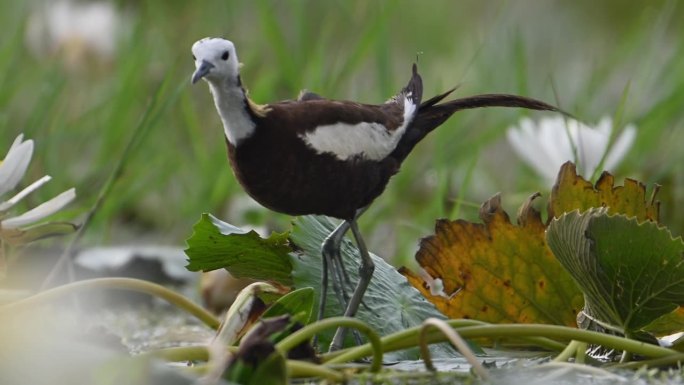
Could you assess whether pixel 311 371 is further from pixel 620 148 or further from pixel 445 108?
pixel 620 148

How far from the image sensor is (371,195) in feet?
4.12

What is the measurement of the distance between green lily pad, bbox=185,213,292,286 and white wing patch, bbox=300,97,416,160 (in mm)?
137

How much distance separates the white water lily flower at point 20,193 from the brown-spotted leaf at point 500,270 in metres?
0.40

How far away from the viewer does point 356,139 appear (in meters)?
1.22

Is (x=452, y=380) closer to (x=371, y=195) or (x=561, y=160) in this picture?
(x=371, y=195)

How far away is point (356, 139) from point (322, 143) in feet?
0.17

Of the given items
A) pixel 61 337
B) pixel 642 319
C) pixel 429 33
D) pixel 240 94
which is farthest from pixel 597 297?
pixel 429 33

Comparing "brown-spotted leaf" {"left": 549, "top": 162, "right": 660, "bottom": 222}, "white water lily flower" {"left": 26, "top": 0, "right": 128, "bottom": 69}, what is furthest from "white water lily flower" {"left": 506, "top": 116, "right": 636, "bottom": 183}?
"white water lily flower" {"left": 26, "top": 0, "right": 128, "bottom": 69}

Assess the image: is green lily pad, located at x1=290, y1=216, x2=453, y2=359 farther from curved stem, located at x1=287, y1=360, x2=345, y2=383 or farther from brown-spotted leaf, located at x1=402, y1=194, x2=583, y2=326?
curved stem, located at x1=287, y1=360, x2=345, y2=383

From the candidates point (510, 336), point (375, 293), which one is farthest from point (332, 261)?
point (510, 336)

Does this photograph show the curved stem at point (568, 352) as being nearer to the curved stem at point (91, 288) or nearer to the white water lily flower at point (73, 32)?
the curved stem at point (91, 288)

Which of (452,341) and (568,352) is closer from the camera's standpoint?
(452,341)

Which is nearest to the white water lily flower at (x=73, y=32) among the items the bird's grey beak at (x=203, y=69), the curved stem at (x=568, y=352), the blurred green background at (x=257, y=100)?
the blurred green background at (x=257, y=100)

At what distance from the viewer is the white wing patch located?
1179 millimetres
